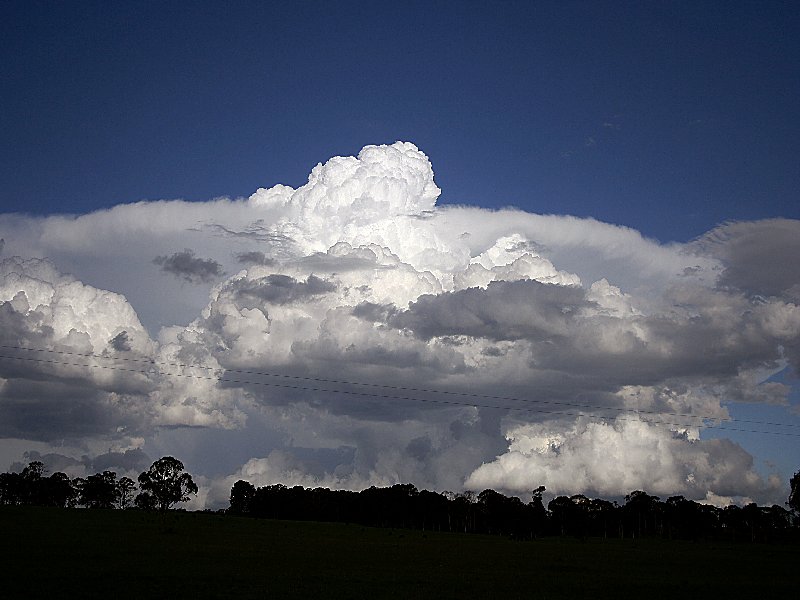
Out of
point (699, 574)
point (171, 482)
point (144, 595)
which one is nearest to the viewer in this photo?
point (144, 595)

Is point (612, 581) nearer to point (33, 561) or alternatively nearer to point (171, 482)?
point (33, 561)

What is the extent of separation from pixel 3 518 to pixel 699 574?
95.9m

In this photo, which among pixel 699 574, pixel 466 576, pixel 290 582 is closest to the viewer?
pixel 290 582

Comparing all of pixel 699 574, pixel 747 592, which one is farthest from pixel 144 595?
pixel 699 574

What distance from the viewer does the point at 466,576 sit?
60.1 metres

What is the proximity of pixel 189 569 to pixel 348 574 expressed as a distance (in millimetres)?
11217

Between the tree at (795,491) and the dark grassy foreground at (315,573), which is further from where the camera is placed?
the tree at (795,491)

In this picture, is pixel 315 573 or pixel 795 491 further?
pixel 795 491

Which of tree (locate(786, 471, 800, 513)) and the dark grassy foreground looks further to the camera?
tree (locate(786, 471, 800, 513))

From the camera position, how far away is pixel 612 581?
2406 inches

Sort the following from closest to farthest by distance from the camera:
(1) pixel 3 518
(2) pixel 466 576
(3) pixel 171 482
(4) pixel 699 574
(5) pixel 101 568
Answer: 1. (5) pixel 101 568
2. (2) pixel 466 576
3. (4) pixel 699 574
4. (1) pixel 3 518
5. (3) pixel 171 482

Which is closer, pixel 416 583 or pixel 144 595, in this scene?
pixel 144 595

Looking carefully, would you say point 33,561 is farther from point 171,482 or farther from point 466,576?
point 171,482

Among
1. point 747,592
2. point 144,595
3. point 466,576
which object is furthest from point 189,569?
point 747,592
